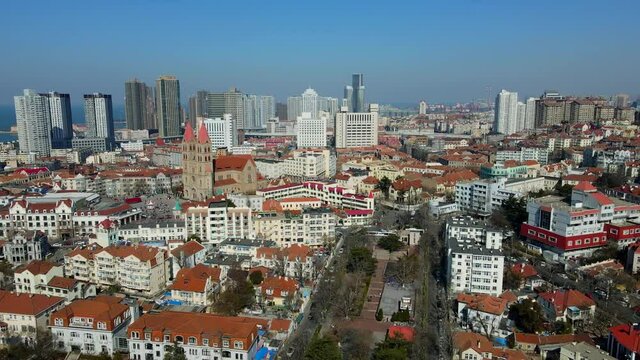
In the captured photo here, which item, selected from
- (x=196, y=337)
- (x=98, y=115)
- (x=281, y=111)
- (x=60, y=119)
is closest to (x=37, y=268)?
(x=196, y=337)

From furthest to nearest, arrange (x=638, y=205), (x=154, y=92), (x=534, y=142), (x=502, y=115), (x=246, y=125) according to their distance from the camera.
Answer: (x=246, y=125), (x=154, y=92), (x=502, y=115), (x=534, y=142), (x=638, y=205)

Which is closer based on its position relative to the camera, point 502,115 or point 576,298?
point 576,298

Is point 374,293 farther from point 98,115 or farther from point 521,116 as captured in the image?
point 521,116

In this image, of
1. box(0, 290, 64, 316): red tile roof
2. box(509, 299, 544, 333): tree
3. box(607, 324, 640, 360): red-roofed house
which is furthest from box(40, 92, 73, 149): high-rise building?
box(607, 324, 640, 360): red-roofed house

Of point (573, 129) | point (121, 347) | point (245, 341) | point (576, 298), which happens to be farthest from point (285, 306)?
point (573, 129)

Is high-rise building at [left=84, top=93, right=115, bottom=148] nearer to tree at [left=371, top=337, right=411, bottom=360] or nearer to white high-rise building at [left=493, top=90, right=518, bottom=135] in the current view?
white high-rise building at [left=493, top=90, right=518, bottom=135]

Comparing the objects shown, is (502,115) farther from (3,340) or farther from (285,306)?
(3,340)
